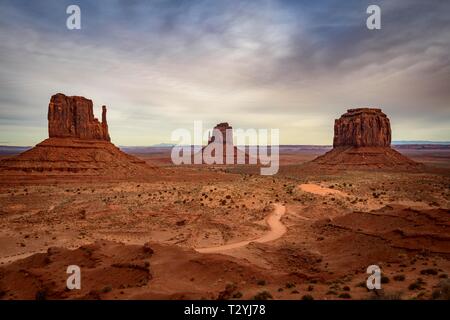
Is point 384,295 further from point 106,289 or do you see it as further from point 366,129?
point 366,129

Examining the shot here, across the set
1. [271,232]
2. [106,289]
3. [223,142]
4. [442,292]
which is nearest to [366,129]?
[223,142]

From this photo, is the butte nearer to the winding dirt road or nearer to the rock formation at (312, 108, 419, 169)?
the winding dirt road

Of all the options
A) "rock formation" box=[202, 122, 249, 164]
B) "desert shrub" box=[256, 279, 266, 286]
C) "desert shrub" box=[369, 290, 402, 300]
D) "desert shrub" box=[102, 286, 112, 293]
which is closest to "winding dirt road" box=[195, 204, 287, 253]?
"desert shrub" box=[256, 279, 266, 286]

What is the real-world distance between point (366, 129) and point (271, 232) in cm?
7656

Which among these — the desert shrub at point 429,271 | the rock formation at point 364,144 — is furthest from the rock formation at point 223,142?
the desert shrub at point 429,271

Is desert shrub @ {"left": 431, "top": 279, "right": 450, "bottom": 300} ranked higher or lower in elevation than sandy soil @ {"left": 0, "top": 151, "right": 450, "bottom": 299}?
higher

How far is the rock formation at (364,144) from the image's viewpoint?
84000 millimetres

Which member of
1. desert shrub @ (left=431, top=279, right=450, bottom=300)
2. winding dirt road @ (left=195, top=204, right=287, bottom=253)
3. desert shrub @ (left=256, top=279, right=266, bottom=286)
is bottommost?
winding dirt road @ (left=195, top=204, right=287, bottom=253)

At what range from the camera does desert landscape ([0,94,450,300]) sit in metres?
13.4

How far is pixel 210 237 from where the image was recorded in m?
25.2

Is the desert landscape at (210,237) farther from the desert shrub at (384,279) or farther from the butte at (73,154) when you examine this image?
the butte at (73,154)

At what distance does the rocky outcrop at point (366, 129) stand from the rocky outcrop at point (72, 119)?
70342mm
